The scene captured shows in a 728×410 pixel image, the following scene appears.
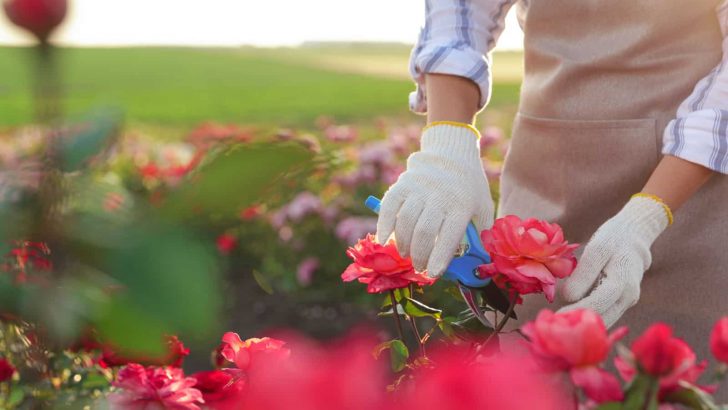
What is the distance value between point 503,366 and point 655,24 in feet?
4.65

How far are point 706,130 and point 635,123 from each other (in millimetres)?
198

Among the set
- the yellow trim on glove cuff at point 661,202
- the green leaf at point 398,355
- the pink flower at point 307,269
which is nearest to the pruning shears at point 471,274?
the green leaf at point 398,355

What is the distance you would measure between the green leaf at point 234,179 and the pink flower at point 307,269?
430 centimetres

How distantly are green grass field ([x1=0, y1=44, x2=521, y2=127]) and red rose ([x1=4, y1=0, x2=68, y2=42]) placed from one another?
16.1 metres

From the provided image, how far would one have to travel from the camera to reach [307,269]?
4582mm

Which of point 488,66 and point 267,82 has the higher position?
point 488,66

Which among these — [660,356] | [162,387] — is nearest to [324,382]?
[660,356]

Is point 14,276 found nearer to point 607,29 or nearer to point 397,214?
point 397,214

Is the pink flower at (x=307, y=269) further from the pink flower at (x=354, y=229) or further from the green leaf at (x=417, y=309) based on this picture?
the green leaf at (x=417, y=309)

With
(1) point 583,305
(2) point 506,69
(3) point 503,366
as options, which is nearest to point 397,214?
(1) point 583,305

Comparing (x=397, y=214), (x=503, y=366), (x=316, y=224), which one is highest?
(x=503, y=366)

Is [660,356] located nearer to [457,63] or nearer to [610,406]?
[610,406]

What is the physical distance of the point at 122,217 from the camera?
0.88 ft


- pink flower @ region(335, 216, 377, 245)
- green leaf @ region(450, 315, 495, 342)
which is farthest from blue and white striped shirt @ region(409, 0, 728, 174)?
pink flower @ region(335, 216, 377, 245)
